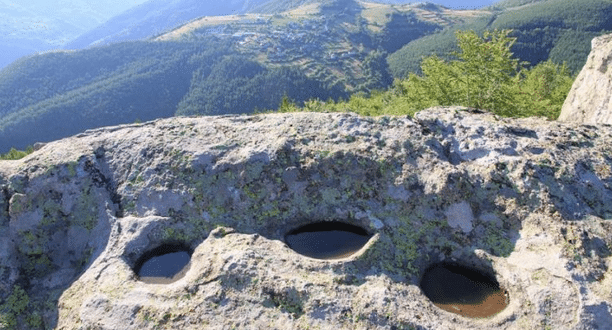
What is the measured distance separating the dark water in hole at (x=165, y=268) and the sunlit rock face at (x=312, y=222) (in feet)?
0.32

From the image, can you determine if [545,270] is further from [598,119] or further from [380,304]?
[598,119]

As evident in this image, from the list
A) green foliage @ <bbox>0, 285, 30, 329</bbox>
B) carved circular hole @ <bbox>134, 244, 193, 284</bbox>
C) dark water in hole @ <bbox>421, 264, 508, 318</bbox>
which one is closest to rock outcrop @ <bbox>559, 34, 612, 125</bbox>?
dark water in hole @ <bbox>421, 264, 508, 318</bbox>

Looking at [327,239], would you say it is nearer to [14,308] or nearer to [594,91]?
[14,308]

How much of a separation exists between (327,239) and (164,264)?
12.8ft

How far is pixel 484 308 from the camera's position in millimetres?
8422

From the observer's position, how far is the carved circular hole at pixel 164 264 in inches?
358

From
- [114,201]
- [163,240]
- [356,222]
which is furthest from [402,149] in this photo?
[114,201]

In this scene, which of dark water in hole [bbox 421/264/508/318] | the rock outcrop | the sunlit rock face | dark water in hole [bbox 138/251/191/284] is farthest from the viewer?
the rock outcrop

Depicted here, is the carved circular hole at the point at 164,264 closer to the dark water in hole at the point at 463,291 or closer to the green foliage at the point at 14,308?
the green foliage at the point at 14,308

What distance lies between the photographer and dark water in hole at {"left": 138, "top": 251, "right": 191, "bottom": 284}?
905 cm

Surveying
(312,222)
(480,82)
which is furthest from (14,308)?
(480,82)

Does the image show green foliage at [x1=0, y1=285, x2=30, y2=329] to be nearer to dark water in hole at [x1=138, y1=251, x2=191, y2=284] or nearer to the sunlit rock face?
the sunlit rock face

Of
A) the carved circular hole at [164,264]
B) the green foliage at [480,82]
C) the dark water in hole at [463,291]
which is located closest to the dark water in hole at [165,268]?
the carved circular hole at [164,264]

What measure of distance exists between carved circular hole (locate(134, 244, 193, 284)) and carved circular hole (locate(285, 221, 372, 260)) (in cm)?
249
